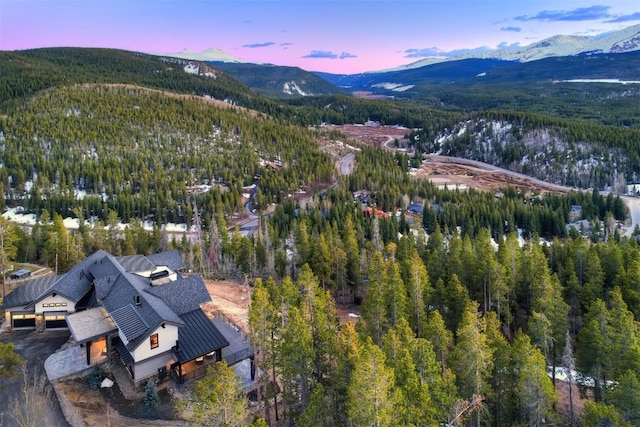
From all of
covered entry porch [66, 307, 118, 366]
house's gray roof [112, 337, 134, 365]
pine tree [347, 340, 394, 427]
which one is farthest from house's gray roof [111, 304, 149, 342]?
pine tree [347, 340, 394, 427]

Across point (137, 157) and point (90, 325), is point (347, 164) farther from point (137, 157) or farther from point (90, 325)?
point (90, 325)

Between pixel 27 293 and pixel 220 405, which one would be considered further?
pixel 27 293

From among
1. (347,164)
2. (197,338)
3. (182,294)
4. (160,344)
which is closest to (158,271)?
(182,294)

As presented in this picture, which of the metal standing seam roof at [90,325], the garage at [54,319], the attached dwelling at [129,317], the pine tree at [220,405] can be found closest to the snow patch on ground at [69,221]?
the attached dwelling at [129,317]

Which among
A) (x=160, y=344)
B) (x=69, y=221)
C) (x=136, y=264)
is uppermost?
(x=136, y=264)

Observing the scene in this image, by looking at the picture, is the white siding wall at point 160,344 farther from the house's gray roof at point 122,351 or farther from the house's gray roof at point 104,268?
the house's gray roof at point 104,268

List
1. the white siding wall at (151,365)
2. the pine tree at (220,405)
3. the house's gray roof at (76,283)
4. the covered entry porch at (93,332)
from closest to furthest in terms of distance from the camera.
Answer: the pine tree at (220,405)
the white siding wall at (151,365)
the covered entry porch at (93,332)
the house's gray roof at (76,283)
